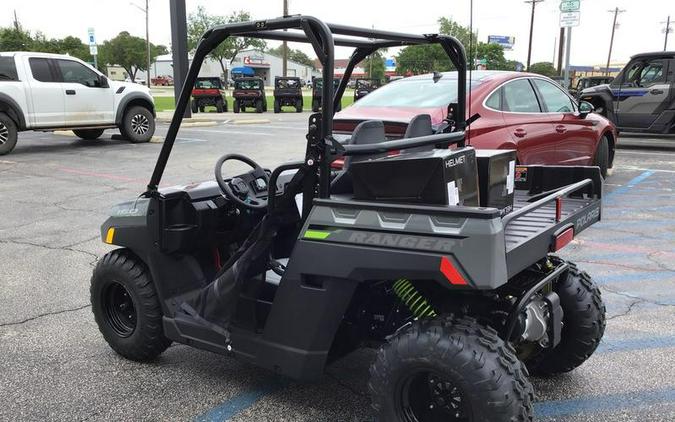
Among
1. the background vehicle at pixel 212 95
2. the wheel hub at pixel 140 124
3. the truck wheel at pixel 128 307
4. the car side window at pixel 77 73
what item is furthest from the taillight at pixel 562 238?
the background vehicle at pixel 212 95

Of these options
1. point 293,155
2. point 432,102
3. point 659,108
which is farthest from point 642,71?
point 432,102

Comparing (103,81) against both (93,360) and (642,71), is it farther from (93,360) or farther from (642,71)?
(642,71)

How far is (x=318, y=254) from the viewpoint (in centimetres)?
241

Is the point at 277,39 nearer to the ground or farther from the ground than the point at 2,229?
farther from the ground

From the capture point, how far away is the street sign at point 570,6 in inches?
524

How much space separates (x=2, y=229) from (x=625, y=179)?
917 centimetres

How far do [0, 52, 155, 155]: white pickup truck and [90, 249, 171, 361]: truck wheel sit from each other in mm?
9666

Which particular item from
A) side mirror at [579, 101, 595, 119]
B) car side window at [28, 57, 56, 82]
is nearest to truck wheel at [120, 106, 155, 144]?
car side window at [28, 57, 56, 82]

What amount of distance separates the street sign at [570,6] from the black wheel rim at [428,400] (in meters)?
13.2

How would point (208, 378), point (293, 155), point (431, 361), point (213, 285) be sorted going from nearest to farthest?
point (431, 361) < point (213, 285) < point (208, 378) < point (293, 155)

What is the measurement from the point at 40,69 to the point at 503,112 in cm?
1000

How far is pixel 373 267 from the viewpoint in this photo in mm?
2275

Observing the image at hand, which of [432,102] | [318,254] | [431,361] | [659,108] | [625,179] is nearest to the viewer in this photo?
[431,361]

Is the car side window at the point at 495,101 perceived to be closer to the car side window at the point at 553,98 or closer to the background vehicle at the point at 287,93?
the car side window at the point at 553,98
